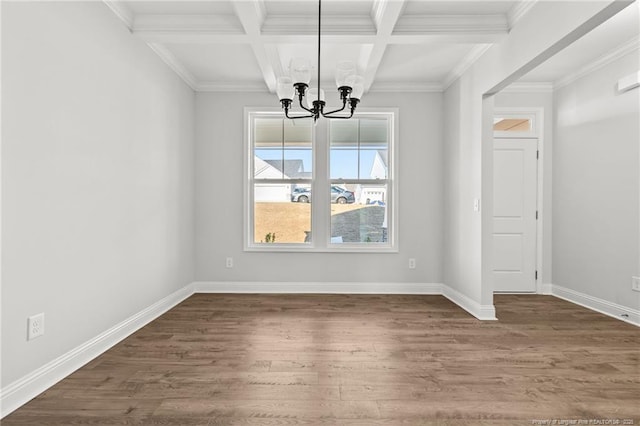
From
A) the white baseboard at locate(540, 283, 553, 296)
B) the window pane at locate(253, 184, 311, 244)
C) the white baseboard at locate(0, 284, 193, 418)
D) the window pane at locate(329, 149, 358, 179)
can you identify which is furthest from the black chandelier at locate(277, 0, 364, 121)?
the white baseboard at locate(540, 283, 553, 296)

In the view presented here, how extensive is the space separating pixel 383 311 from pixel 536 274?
7.40 feet

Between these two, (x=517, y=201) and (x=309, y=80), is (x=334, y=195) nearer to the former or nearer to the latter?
(x=309, y=80)

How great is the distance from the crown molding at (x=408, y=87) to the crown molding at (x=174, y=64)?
7.23ft

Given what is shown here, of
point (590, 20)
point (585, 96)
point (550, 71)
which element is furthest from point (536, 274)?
point (590, 20)

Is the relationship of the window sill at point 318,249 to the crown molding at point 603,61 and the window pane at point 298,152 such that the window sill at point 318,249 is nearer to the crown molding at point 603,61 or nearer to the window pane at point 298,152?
the window pane at point 298,152

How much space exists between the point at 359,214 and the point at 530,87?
2.67 m

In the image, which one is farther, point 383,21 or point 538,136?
point 538,136

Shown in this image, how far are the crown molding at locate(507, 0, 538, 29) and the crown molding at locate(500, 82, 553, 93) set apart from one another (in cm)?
162

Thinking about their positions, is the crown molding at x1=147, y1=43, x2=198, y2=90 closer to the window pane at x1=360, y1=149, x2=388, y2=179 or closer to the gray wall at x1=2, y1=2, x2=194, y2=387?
the gray wall at x1=2, y1=2, x2=194, y2=387

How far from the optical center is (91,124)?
2459 mm

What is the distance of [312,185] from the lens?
4.55 meters

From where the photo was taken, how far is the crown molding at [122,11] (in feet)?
8.75

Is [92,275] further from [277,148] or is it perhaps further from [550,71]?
[550,71]

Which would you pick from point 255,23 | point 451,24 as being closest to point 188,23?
point 255,23
